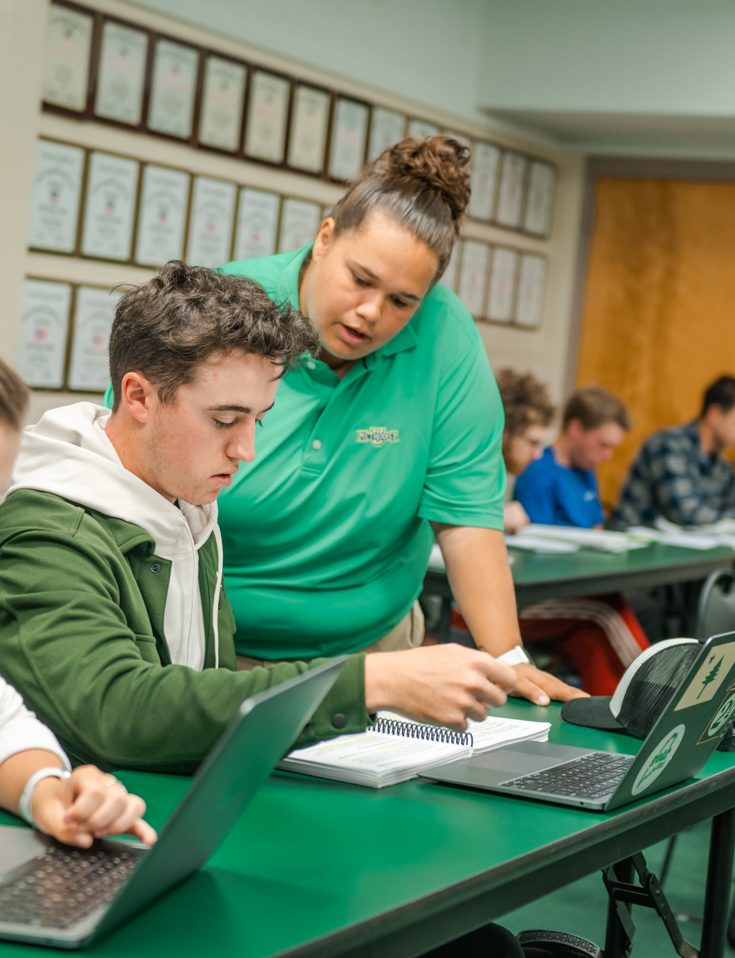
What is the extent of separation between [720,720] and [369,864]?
708 millimetres

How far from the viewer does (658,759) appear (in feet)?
5.41

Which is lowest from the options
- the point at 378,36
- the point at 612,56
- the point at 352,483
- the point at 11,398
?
the point at 352,483

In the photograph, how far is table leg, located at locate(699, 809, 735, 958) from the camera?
2041mm

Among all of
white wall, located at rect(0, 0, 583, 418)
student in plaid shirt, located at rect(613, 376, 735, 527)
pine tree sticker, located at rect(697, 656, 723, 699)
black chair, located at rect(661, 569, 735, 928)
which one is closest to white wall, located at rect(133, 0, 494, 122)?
white wall, located at rect(0, 0, 583, 418)

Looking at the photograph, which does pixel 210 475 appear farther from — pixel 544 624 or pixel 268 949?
pixel 544 624

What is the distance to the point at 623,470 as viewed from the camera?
7551 millimetres

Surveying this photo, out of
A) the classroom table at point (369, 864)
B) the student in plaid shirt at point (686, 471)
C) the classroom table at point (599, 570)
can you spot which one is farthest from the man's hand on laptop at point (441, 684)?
the student in plaid shirt at point (686, 471)

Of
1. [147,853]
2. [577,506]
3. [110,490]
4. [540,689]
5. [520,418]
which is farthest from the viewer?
[577,506]

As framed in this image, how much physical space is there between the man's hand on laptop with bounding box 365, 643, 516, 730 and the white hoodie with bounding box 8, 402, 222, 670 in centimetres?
36

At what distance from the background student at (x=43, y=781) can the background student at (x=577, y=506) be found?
3.17m

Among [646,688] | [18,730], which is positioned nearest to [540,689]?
[646,688]

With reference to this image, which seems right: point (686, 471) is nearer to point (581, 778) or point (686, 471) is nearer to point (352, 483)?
point (352, 483)

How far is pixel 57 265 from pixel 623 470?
3.95 metres

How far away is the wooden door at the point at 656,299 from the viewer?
23.9 ft
